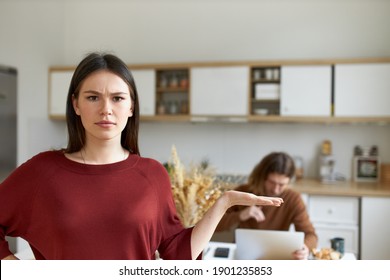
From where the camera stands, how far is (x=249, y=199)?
0.50m

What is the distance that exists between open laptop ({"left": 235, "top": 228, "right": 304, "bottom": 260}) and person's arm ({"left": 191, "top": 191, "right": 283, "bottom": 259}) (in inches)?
16.7

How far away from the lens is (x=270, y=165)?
137 cm

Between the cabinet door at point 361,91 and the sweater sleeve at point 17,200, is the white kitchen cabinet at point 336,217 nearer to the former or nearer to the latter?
the cabinet door at point 361,91

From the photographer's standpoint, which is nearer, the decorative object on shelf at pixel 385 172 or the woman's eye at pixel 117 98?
the woman's eye at pixel 117 98

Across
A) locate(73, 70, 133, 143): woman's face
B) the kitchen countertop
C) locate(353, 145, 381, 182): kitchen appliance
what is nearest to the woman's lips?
locate(73, 70, 133, 143): woman's face

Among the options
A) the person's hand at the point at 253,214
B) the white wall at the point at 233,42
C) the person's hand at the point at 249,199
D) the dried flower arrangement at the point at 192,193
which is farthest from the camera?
the white wall at the point at 233,42

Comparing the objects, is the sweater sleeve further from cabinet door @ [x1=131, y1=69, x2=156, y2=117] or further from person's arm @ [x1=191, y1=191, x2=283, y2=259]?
cabinet door @ [x1=131, y1=69, x2=156, y2=117]

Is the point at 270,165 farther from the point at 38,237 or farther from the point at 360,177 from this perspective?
the point at 360,177

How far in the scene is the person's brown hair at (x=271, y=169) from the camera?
1355mm

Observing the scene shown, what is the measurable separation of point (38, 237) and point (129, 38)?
7.50 feet

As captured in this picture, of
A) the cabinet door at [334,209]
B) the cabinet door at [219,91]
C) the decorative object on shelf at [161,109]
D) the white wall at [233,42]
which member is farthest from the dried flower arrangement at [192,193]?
the decorative object on shelf at [161,109]

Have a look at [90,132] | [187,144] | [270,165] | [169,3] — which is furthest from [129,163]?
[169,3]

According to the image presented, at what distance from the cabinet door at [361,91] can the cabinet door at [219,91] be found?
1.66 feet
